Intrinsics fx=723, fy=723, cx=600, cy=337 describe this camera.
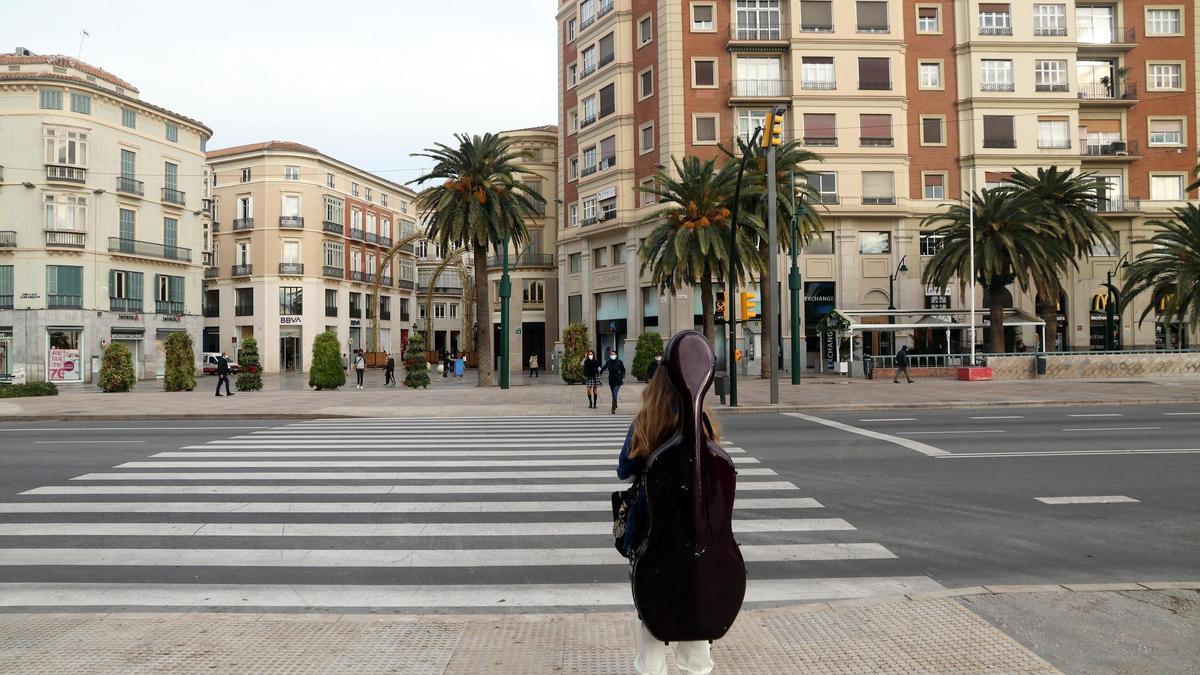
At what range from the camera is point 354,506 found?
804cm

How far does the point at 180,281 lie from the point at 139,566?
163ft

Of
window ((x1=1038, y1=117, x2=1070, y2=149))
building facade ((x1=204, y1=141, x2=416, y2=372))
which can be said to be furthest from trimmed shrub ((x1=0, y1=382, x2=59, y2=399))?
window ((x1=1038, y1=117, x2=1070, y2=149))

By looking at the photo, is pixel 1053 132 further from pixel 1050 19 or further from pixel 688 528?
pixel 688 528

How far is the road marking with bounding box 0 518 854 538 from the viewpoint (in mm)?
6938

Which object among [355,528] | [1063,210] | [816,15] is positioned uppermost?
[816,15]

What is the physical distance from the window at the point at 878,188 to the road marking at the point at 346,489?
1431 inches

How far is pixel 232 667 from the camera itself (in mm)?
3812

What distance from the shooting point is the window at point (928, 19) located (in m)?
42.8

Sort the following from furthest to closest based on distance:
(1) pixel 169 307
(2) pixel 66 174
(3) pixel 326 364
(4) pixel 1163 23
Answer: (1) pixel 169 307 → (4) pixel 1163 23 → (2) pixel 66 174 → (3) pixel 326 364

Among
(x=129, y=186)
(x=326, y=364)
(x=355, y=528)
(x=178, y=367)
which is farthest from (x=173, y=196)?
(x=355, y=528)

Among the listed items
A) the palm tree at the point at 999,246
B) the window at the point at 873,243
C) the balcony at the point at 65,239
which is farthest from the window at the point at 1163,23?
the balcony at the point at 65,239

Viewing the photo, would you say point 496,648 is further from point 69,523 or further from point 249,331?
point 249,331

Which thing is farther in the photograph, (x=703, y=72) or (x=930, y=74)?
(x=930, y=74)

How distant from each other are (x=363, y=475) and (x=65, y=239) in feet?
140
